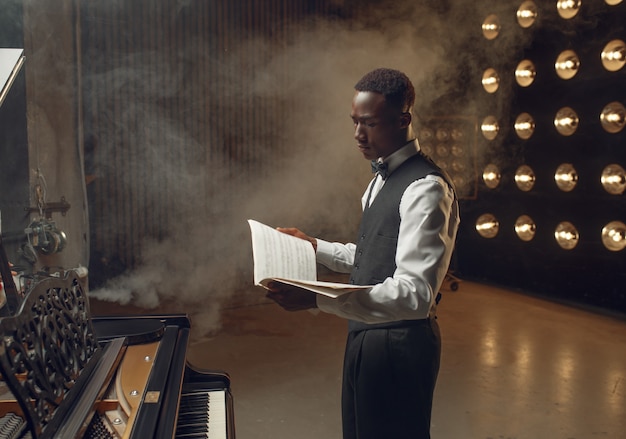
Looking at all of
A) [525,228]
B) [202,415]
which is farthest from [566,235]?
[202,415]

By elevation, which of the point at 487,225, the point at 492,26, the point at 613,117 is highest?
the point at 492,26

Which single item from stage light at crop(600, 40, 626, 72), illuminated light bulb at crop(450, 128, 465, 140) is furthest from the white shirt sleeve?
illuminated light bulb at crop(450, 128, 465, 140)

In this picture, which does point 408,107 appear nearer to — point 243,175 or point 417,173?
point 417,173

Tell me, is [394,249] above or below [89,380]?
above

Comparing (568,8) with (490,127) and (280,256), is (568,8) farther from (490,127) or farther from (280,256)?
(280,256)

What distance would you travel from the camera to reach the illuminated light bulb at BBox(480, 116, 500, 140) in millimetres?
5773

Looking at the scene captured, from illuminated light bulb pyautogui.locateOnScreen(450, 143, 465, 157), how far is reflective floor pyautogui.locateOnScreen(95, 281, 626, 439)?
153cm

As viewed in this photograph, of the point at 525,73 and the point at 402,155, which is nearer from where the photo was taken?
the point at 402,155

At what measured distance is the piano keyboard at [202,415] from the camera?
139cm

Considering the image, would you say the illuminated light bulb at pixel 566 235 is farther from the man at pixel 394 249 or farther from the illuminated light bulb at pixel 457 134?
the man at pixel 394 249

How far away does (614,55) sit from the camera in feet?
15.4

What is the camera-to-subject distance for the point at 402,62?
5.79 meters

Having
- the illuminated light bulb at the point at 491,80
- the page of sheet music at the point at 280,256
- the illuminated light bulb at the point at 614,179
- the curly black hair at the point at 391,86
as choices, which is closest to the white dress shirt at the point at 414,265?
the page of sheet music at the point at 280,256

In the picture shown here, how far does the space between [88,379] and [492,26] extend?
516cm
